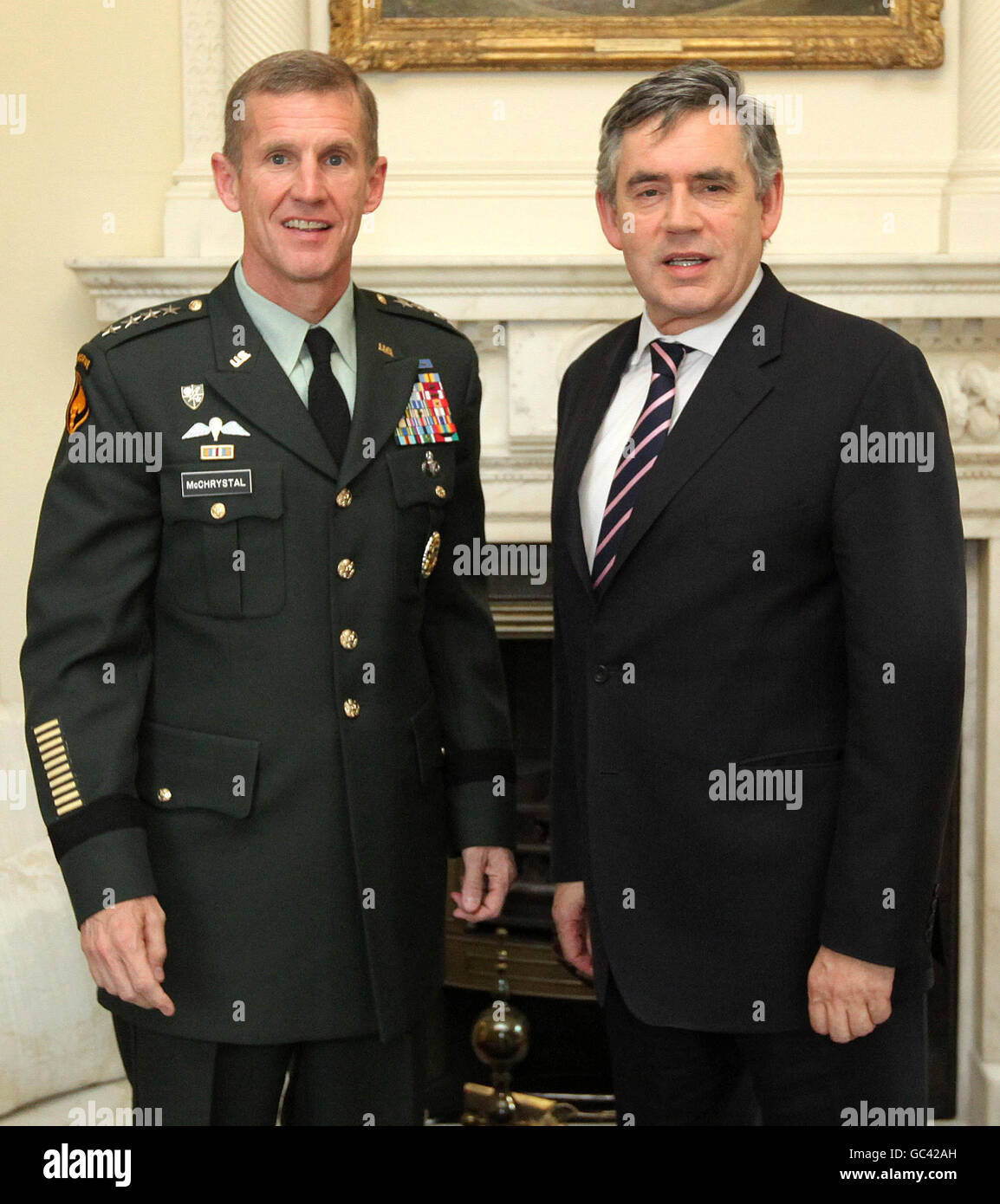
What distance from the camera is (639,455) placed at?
1561mm

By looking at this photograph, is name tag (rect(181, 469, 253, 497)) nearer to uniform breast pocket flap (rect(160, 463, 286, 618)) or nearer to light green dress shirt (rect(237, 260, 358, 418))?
uniform breast pocket flap (rect(160, 463, 286, 618))

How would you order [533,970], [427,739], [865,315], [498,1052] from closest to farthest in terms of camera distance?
1. [427,739]
2. [865,315]
3. [498,1052]
4. [533,970]

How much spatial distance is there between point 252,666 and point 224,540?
15 cm

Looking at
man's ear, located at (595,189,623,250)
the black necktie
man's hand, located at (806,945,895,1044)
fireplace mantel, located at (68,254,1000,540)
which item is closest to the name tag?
the black necktie

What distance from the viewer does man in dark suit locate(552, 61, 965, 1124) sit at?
1438 millimetres

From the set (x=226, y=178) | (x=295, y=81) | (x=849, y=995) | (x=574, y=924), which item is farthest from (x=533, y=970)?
(x=295, y=81)

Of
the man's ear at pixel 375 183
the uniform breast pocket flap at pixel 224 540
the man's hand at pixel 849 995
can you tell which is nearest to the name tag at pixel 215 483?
the uniform breast pocket flap at pixel 224 540

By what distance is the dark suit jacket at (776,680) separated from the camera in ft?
4.71

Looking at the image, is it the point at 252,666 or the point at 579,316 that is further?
the point at 579,316

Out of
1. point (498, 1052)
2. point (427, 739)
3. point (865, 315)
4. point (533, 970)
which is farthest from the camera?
point (533, 970)

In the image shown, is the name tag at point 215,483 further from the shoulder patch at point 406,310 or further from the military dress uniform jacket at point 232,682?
the shoulder patch at point 406,310

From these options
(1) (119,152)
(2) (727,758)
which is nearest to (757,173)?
(2) (727,758)

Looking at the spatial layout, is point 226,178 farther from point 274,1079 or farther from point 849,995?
point 849,995

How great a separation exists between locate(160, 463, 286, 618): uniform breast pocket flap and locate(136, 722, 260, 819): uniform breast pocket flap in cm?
14
